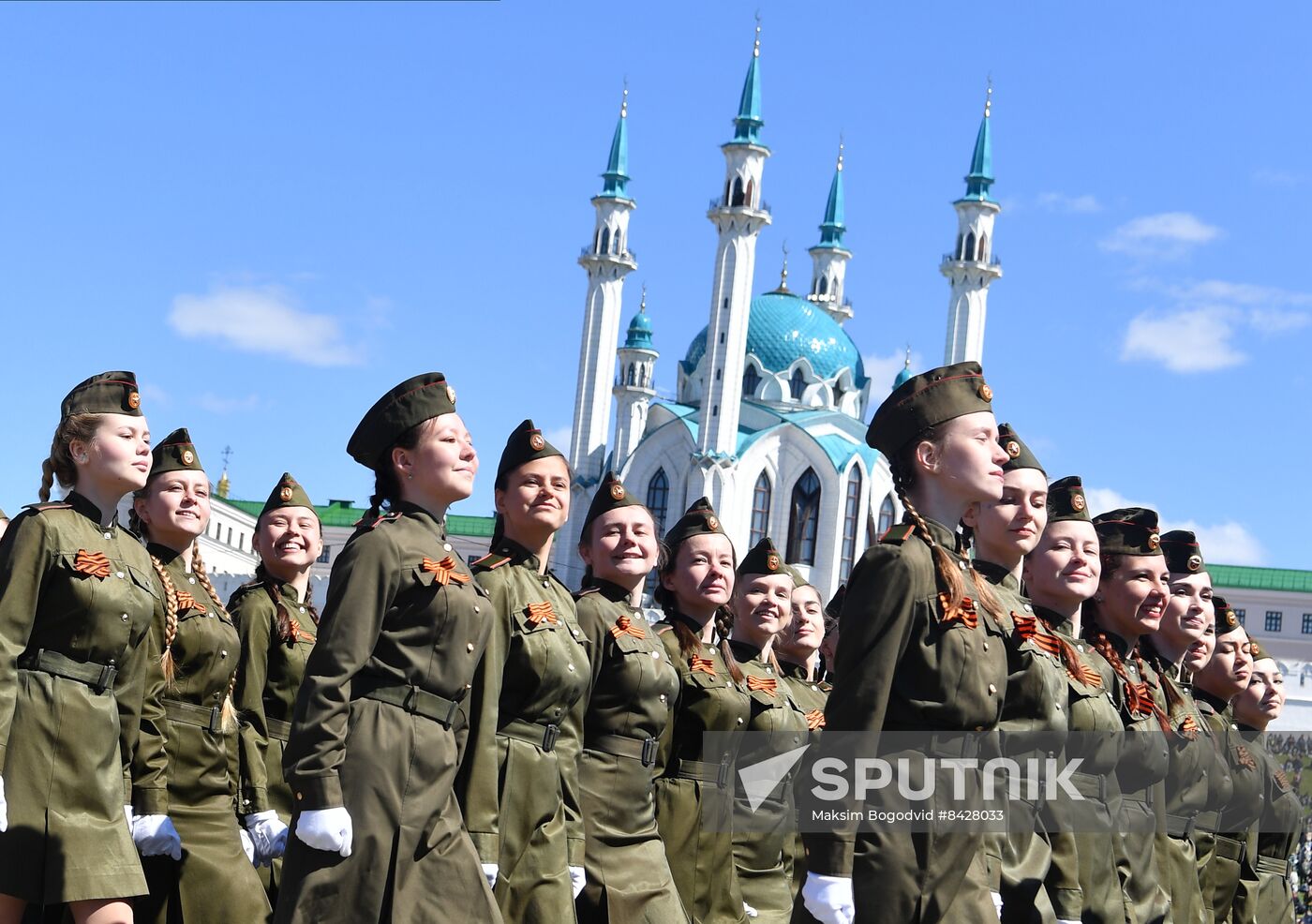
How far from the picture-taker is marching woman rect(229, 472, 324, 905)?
25.0 ft

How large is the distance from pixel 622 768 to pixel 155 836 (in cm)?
165

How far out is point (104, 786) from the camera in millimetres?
5746

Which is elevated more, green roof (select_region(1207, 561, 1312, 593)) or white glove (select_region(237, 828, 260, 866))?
green roof (select_region(1207, 561, 1312, 593))

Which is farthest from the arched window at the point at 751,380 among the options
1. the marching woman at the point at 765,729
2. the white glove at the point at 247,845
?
the white glove at the point at 247,845

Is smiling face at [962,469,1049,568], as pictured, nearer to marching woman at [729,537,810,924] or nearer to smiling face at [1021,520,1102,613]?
smiling face at [1021,520,1102,613]

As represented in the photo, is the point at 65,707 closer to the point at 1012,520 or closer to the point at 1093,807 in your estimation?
the point at 1012,520

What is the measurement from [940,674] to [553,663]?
1594mm

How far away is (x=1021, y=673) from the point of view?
593 cm

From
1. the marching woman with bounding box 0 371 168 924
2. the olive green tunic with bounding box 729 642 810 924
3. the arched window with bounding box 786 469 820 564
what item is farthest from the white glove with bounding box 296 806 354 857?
the arched window with bounding box 786 469 820 564

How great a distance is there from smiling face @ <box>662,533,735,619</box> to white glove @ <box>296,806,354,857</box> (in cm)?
308

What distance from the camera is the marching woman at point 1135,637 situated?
721 centimetres

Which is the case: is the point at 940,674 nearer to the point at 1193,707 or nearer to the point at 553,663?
the point at 553,663

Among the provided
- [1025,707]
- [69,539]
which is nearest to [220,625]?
[69,539]

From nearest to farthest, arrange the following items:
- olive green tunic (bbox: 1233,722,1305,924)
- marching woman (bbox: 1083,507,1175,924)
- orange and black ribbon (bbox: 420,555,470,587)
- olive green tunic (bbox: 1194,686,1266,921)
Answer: orange and black ribbon (bbox: 420,555,470,587) < marching woman (bbox: 1083,507,1175,924) < olive green tunic (bbox: 1194,686,1266,921) < olive green tunic (bbox: 1233,722,1305,924)
